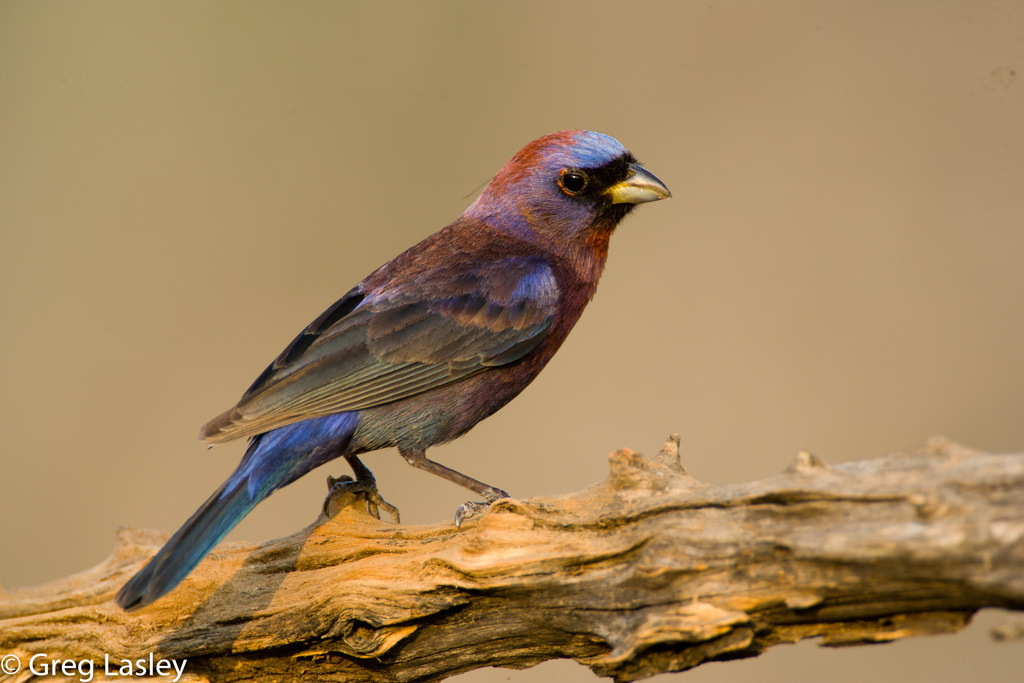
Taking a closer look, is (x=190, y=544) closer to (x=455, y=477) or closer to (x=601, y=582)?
(x=455, y=477)

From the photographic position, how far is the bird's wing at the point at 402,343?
3.69 metres

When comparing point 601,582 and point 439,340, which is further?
point 439,340

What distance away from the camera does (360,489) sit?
3.96 meters

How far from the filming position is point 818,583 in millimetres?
2449

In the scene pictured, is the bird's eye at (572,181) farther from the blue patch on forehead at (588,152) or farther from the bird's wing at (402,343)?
the bird's wing at (402,343)

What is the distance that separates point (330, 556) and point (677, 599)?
1598mm

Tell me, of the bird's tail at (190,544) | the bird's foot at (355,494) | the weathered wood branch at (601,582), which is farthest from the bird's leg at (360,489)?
the bird's tail at (190,544)

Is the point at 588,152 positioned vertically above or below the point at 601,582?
above

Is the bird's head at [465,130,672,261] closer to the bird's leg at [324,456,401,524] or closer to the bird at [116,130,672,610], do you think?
the bird at [116,130,672,610]

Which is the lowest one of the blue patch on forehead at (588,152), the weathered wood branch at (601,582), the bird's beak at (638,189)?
the weathered wood branch at (601,582)

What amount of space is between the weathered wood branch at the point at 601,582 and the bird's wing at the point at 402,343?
56 centimetres

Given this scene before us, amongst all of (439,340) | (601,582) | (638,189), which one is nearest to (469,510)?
(439,340)

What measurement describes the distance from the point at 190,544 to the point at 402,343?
1285 millimetres
